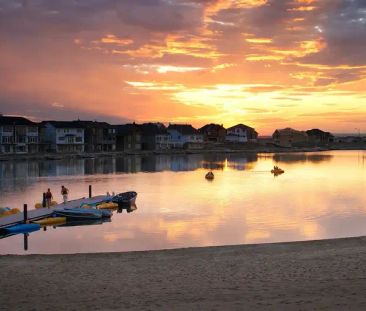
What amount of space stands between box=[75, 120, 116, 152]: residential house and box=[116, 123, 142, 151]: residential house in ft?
10.6

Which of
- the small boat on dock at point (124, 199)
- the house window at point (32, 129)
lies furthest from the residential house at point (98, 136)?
the small boat on dock at point (124, 199)

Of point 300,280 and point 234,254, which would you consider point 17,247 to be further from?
point 300,280

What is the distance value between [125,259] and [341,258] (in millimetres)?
7093

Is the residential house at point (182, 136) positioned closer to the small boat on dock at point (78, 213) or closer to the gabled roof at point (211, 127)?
the gabled roof at point (211, 127)

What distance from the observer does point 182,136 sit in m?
162

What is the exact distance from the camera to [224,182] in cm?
6081

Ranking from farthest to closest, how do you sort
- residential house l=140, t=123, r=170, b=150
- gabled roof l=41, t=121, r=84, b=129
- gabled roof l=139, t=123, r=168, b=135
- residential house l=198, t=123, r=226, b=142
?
residential house l=198, t=123, r=226, b=142
residential house l=140, t=123, r=170, b=150
gabled roof l=139, t=123, r=168, b=135
gabled roof l=41, t=121, r=84, b=129

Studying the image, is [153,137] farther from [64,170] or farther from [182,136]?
[64,170]

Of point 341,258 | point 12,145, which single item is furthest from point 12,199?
point 12,145

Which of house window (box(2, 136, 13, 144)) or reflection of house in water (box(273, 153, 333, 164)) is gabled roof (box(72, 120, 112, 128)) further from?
reflection of house in water (box(273, 153, 333, 164))

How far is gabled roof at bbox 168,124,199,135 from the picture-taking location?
6358 inches

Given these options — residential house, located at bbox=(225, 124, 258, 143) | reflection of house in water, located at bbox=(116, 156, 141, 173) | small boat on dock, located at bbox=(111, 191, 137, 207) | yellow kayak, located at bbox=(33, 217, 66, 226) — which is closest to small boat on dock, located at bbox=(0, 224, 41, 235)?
yellow kayak, located at bbox=(33, 217, 66, 226)

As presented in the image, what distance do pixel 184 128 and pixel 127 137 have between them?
94.8ft

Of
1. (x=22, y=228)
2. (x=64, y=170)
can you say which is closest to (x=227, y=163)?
(x=64, y=170)
